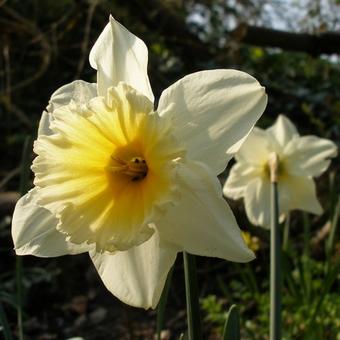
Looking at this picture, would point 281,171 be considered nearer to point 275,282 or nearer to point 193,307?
point 275,282

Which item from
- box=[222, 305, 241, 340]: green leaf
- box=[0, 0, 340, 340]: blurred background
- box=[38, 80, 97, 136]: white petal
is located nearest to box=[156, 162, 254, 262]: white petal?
box=[222, 305, 241, 340]: green leaf

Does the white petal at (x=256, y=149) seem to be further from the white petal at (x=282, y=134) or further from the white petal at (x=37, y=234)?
the white petal at (x=37, y=234)

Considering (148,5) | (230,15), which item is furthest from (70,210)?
(230,15)

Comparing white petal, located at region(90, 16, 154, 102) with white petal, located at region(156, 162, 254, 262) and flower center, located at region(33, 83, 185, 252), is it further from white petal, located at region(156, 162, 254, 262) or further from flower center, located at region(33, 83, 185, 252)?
white petal, located at region(156, 162, 254, 262)

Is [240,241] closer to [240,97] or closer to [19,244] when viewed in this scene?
[240,97]

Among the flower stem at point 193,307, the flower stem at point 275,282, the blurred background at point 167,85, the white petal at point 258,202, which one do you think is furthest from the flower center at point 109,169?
the white petal at point 258,202
